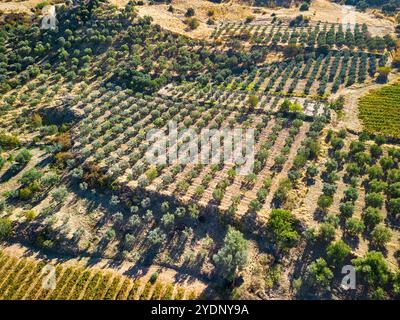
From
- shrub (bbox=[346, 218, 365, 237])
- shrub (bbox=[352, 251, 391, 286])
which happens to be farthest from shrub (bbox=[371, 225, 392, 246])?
shrub (bbox=[352, 251, 391, 286])

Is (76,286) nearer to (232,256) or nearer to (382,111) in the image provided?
(232,256)

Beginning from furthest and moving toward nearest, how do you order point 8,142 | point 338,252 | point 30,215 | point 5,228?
1. point 8,142
2. point 30,215
3. point 5,228
4. point 338,252

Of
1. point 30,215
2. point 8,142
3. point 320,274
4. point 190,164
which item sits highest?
point 320,274

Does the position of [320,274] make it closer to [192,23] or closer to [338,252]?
[338,252]

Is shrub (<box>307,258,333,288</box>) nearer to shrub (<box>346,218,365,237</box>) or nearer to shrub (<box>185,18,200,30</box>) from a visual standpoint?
shrub (<box>346,218,365,237</box>)

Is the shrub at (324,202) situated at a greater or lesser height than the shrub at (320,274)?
greater

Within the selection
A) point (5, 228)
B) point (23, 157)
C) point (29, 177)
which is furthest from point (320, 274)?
point (23, 157)

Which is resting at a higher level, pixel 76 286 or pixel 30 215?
pixel 30 215

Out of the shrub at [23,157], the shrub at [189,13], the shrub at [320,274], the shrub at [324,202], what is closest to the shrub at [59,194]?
the shrub at [23,157]

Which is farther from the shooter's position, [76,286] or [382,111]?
[382,111]

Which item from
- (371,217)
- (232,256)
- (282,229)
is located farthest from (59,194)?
(371,217)

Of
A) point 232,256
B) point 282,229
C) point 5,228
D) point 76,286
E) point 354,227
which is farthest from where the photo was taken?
point 5,228

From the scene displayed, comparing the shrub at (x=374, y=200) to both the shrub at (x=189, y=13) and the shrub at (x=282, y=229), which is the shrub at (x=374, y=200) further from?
the shrub at (x=189, y=13)
